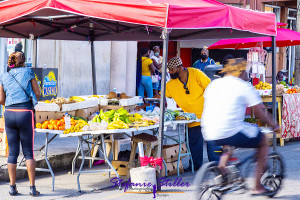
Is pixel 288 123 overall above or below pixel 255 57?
below

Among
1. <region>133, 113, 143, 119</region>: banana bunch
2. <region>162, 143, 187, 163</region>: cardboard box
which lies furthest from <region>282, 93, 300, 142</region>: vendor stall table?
<region>133, 113, 143, 119</region>: banana bunch

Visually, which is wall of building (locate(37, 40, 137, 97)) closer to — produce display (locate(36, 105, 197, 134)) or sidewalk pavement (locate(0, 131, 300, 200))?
produce display (locate(36, 105, 197, 134))

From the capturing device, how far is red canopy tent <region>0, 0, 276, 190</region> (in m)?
6.88

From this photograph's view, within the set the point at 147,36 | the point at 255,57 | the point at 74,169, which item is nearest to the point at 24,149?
the point at 74,169

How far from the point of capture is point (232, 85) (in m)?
6.11

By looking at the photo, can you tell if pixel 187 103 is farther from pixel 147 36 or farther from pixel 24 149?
pixel 24 149

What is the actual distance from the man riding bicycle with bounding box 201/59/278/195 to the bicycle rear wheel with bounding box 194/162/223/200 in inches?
3.3

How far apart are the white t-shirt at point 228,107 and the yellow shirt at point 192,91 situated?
2.54m

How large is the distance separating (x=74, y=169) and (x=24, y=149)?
5.50 feet

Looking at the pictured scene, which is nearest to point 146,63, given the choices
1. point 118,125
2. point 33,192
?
point 118,125

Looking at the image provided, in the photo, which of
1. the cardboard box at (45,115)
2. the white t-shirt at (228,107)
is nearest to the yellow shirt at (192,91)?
the cardboard box at (45,115)

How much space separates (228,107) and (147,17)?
164cm

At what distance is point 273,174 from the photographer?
6.75 meters

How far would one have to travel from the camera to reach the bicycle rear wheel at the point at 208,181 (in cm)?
600
